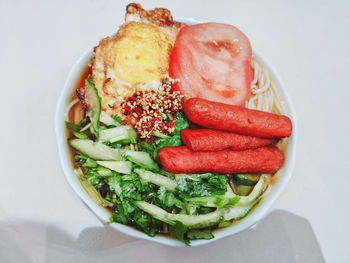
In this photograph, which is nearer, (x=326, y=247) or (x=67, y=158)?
(x=67, y=158)

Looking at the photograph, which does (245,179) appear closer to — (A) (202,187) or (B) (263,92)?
(A) (202,187)

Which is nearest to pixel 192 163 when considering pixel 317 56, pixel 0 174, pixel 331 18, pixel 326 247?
pixel 326 247

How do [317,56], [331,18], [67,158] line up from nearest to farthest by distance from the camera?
[67,158]
[317,56]
[331,18]

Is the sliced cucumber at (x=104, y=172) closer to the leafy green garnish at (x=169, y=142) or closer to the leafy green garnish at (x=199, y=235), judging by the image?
the leafy green garnish at (x=169, y=142)

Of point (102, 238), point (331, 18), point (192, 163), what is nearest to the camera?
point (192, 163)

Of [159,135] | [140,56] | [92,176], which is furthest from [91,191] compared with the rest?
[140,56]

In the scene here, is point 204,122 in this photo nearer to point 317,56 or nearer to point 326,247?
point 326,247
